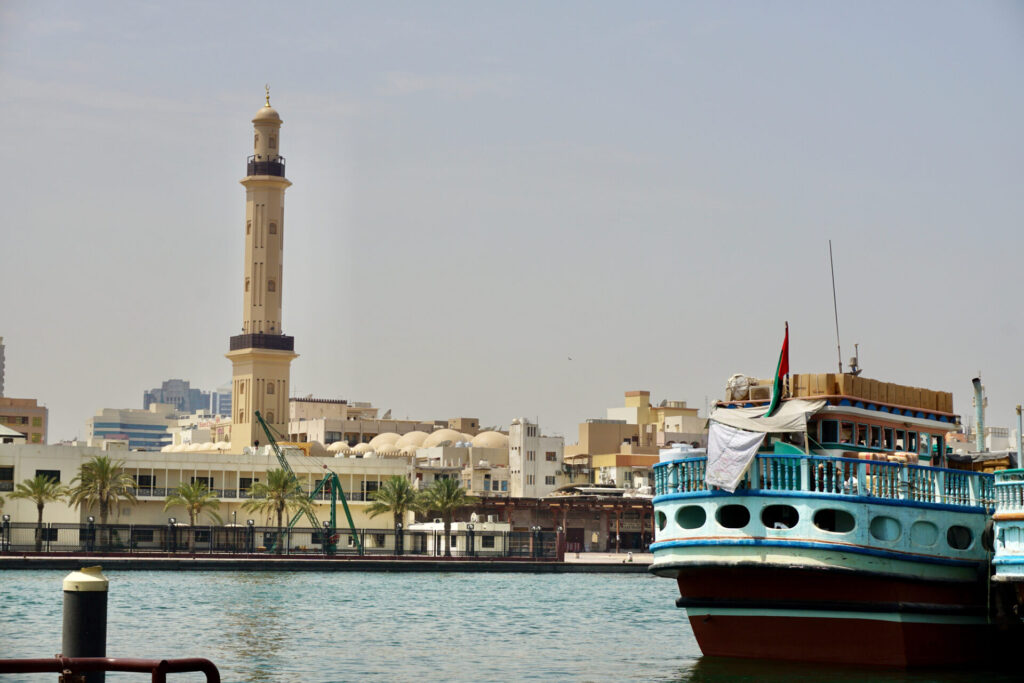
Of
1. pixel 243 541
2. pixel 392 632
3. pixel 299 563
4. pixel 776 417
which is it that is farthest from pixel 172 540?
pixel 776 417

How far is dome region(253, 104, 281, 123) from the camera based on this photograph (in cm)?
15100

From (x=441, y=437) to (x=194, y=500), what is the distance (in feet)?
208

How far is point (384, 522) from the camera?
392ft

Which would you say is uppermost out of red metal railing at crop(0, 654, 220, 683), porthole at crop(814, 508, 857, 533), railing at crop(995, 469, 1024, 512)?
railing at crop(995, 469, 1024, 512)

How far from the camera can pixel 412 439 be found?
174625 mm

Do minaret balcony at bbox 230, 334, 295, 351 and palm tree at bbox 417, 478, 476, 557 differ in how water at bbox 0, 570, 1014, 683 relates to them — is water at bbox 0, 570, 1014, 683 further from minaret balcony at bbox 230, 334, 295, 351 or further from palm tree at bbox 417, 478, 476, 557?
minaret balcony at bbox 230, 334, 295, 351

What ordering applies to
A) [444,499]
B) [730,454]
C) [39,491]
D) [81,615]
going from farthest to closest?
[444,499] → [39,491] → [730,454] → [81,615]

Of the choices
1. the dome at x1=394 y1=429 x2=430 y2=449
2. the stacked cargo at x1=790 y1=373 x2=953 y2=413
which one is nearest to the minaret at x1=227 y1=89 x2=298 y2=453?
the dome at x1=394 y1=429 x2=430 y2=449

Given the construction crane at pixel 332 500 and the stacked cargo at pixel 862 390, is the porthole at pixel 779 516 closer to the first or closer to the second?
the stacked cargo at pixel 862 390

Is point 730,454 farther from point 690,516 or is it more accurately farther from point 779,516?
point 690,516

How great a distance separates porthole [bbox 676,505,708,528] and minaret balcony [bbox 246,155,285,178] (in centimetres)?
12040

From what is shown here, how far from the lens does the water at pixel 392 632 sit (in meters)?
33.7

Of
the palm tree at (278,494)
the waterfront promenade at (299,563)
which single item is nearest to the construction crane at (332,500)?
the palm tree at (278,494)

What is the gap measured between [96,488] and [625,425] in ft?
229
